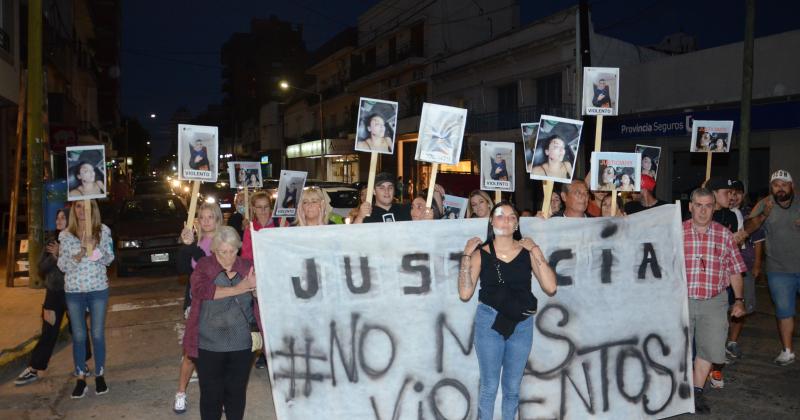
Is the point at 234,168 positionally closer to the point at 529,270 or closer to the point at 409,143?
the point at 529,270

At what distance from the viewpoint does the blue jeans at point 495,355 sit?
4176mm

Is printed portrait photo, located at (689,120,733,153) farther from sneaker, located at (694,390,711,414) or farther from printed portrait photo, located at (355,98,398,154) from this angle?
printed portrait photo, located at (355,98,398,154)

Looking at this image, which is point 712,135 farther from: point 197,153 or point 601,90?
point 197,153

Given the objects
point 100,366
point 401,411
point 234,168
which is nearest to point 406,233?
point 401,411

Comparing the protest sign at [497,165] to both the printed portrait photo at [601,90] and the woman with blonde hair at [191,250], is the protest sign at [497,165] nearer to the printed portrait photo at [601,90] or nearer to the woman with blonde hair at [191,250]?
the printed portrait photo at [601,90]

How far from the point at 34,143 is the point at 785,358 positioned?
1093 cm

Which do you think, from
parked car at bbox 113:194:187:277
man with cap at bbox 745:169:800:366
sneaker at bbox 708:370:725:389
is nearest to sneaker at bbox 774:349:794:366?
man with cap at bbox 745:169:800:366

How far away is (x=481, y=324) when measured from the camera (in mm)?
4219

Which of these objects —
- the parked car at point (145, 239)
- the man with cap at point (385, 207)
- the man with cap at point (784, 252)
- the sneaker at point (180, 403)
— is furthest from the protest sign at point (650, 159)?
the parked car at point (145, 239)

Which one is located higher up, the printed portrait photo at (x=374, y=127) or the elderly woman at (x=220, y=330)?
the printed portrait photo at (x=374, y=127)

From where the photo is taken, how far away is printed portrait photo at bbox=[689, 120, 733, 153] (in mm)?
7816

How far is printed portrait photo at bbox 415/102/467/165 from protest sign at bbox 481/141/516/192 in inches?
30.9

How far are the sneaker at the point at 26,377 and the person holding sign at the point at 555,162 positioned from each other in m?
5.07

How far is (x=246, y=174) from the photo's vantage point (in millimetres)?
8922
